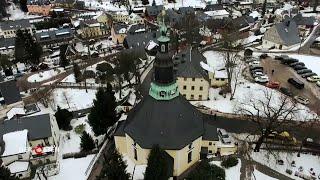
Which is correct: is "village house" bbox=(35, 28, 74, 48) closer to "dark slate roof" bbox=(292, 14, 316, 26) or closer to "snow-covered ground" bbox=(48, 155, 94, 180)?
"dark slate roof" bbox=(292, 14, 316, 26)

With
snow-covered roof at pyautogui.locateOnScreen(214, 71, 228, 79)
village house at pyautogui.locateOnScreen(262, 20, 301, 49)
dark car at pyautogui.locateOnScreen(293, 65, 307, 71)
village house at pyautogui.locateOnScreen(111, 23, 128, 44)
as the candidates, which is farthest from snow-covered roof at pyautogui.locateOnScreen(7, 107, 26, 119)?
village house at pyautogui.locateOnScreen(262, 20, 301, 49)

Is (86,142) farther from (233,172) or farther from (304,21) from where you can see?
(304,21)

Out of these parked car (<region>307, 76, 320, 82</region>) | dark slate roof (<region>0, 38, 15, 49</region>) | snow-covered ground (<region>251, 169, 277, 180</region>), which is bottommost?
snow-covered ground (<region>251, 169, 277, 180</region>)

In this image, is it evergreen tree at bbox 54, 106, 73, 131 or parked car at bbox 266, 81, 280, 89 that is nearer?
evergreen tree at bbox 54, 106, 73, 131

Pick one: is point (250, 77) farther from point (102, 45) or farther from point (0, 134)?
point (102, 45)

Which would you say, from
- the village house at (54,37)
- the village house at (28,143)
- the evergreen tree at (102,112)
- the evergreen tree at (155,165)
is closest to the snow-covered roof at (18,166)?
the village house at (28,143)

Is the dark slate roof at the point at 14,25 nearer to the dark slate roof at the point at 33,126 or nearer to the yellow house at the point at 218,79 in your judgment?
the dark slate roof at the point at 33,126
